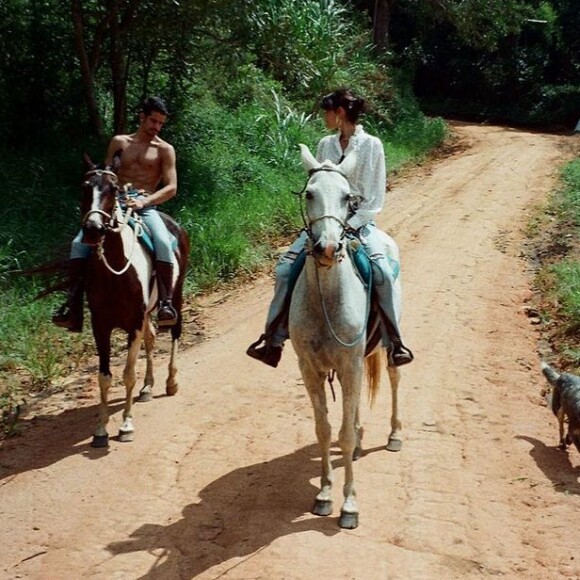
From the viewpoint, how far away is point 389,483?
592cm

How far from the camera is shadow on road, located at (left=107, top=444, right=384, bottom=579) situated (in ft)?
16.1

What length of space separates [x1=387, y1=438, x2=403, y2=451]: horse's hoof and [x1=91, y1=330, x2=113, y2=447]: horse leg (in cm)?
246

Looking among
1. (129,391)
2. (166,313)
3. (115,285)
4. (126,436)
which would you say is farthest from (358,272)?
(126,436)

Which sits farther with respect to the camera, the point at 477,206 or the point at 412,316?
the point at 477,206

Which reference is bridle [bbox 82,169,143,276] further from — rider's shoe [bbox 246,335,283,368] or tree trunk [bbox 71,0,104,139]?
tree trunk [bbox 71,0,104,139]

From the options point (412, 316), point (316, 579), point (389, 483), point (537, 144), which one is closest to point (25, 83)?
point (412, 316)

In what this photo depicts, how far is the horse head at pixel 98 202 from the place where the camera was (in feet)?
19.4

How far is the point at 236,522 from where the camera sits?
5.38 m

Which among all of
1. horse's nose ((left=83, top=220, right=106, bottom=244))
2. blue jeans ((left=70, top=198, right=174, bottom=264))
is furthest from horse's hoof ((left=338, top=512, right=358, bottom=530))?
blue jeans ((left=70, top=198, right=174, bottom=264))

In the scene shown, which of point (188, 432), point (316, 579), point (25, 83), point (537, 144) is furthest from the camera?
point (537, 144)

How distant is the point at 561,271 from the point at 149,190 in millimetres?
6279

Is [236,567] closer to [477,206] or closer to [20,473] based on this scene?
[20,473]

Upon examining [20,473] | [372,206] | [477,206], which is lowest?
[20,473]

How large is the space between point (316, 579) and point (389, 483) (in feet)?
4.95
